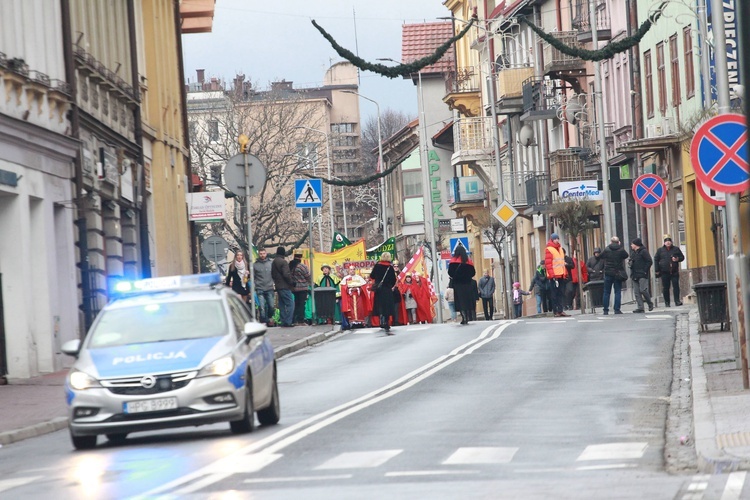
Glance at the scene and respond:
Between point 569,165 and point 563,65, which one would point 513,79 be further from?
point 563,65

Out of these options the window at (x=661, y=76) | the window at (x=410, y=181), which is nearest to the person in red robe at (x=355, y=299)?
the window at (x=661, y=76)

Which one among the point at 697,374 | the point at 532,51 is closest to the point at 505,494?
the point at 697,374

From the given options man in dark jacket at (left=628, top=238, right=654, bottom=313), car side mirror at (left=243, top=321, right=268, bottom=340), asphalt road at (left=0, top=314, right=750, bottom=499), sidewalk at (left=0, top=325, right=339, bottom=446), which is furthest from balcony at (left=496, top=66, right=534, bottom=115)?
car side mirror at (left=243, top=321, right=268, bottom=340)

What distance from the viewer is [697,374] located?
20000 mm

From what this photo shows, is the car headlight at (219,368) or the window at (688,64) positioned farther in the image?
the window at (688,64)

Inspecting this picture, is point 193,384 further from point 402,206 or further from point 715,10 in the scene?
point 402,206

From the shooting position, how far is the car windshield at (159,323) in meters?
16.4

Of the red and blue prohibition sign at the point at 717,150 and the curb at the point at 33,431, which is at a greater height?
the red and blue prohibition sign at the point at 717,150

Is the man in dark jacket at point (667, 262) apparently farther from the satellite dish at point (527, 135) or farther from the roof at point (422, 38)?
the roof at point (422, 38)

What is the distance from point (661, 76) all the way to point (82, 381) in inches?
1458

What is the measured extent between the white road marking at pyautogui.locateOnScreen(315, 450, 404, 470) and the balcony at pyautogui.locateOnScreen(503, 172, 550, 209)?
52.2 metres

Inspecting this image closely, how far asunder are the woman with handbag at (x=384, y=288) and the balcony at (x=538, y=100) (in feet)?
94.4

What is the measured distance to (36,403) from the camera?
73.8 ft

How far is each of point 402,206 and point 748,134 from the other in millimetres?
112652
